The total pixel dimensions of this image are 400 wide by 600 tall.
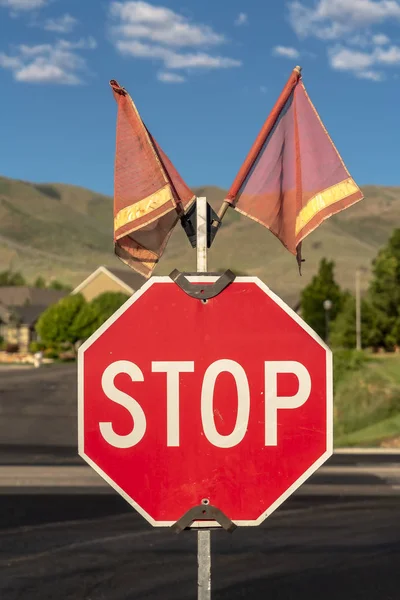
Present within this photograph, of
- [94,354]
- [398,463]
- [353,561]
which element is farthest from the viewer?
[398,463]

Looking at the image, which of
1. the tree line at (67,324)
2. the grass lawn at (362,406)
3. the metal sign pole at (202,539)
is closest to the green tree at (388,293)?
the tree line at (67,324)

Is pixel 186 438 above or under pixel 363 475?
above

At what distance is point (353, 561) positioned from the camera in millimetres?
8609

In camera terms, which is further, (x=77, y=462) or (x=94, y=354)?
(x=77, y=462)

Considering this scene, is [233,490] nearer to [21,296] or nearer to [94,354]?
[94,354]

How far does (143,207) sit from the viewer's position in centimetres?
320

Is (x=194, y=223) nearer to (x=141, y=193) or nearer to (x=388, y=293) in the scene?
(x=141, y=193)

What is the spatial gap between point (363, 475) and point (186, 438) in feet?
39.5

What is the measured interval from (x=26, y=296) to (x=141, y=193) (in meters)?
115

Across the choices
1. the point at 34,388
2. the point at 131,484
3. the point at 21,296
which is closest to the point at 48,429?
the point at 34,388

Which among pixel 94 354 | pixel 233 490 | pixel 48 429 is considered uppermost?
Result: pixel 94 354

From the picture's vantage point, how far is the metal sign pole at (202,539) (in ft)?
9.44

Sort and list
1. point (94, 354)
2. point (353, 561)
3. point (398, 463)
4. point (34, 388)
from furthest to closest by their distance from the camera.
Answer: point (34, 388) → point (398, 463) → point (353, 561) → point (94, 354)

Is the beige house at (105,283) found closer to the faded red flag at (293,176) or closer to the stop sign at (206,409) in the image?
the faded red flag at (293,176)
